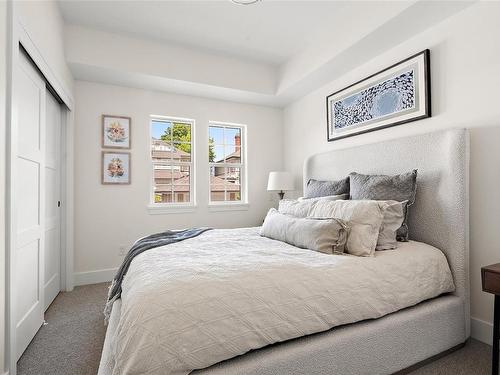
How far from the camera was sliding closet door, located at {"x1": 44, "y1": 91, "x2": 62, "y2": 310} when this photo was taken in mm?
2684

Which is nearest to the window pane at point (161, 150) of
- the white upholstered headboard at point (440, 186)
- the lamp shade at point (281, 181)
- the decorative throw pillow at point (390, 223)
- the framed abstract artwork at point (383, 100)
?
the lamp shade at point (281, 181)

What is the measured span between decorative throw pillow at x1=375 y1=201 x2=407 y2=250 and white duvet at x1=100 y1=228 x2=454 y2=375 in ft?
0.27

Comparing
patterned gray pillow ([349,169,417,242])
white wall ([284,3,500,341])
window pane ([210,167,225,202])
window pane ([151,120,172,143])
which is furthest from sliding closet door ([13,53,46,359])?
white wall ([284,3,500,341])

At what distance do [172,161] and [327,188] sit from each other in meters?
2.22

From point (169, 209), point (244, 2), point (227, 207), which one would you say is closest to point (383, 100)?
point (244, 2)

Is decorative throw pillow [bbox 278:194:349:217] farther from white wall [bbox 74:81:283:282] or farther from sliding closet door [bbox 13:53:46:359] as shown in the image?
sliding closet door [bbox 13:53:46:359]

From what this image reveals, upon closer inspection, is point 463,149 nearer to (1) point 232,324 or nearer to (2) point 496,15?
(2) point 496,15

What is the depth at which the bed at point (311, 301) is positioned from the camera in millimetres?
1133

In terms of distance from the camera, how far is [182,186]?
404cm

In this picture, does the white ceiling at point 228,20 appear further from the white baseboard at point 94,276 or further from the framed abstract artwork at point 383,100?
the white baseboard at point 94,276

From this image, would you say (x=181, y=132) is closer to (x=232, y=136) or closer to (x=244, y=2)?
(x=232, y=136)

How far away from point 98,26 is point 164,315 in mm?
3169

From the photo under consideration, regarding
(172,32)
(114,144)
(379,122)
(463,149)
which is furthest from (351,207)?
(114,144)

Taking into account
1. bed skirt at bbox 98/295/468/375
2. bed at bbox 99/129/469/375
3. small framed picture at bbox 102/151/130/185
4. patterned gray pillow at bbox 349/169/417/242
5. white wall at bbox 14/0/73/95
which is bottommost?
bed skirt at bbox 98/295/468/375
